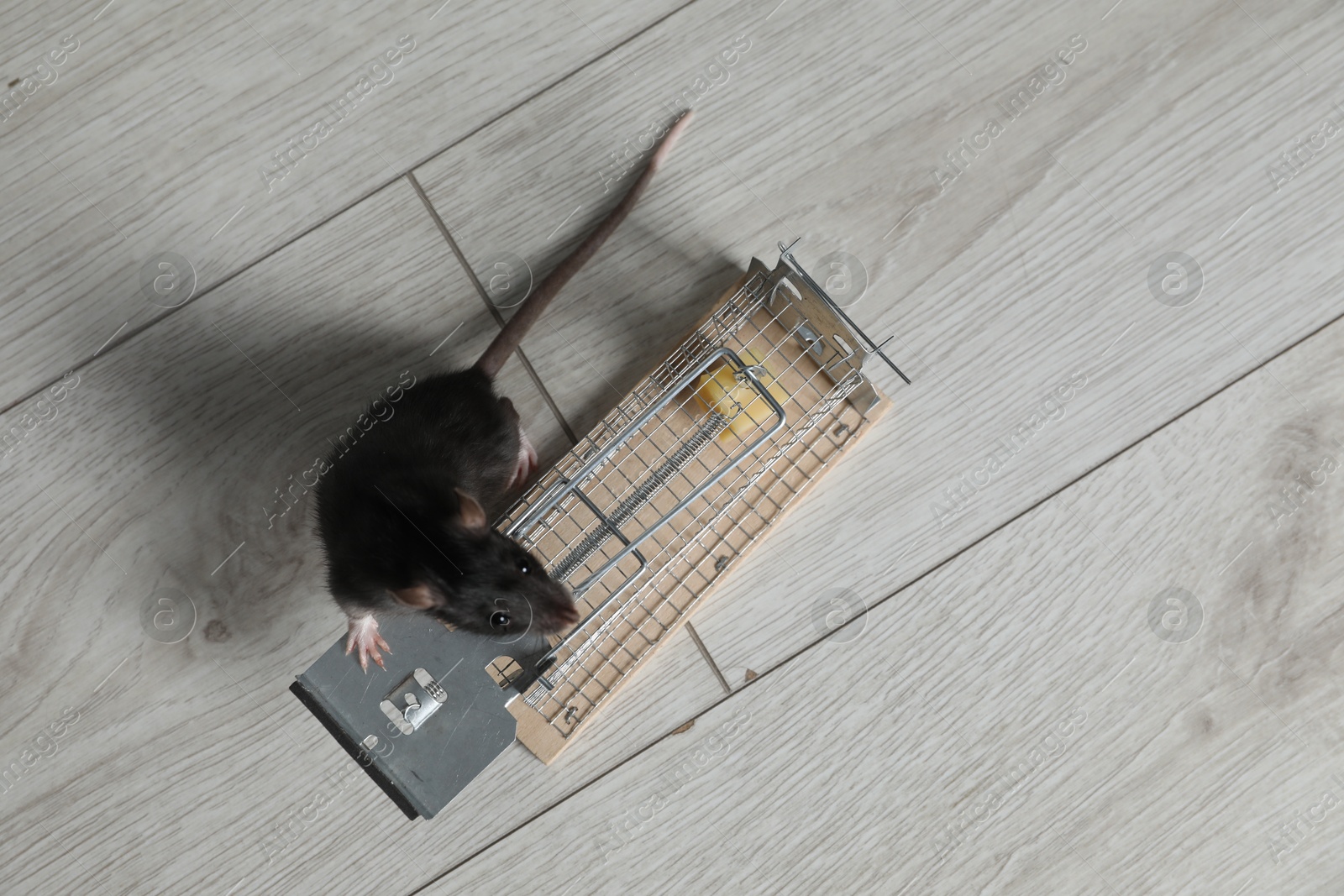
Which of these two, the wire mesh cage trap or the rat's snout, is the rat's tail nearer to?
the wire mesh cage trap

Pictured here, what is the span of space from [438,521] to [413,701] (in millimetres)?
193

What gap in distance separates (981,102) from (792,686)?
86 cm

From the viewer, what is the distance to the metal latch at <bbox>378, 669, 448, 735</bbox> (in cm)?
101

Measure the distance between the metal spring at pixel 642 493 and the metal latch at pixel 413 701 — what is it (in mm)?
179

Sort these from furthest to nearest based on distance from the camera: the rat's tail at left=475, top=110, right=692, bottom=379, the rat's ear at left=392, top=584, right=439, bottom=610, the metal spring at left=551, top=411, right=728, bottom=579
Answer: the rat's tail at left=475, top=110, right=692, bottom=379 < the metal spring at left=551, top=411, right=728, bottom=579 < the rat's ear at left=392, top=584, right=439, bottom=610

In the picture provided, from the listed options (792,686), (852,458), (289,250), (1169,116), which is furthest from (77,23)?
(1169,116)

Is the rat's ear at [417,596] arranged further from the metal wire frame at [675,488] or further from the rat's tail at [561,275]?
the rat's tail at [561,275]

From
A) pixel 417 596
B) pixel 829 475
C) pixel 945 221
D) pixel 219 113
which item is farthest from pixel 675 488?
pixel 219 113

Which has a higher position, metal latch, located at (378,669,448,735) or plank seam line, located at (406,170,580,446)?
plank seam line, located at (406,170,580,446)

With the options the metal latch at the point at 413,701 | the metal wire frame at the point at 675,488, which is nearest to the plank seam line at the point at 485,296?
the metal wire frame at the point at 675,488

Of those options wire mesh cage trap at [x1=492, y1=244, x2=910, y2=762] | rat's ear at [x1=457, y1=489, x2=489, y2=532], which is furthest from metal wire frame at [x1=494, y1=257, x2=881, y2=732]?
rat's ear at [x1=457, y1=489, x2=489, y2=532]

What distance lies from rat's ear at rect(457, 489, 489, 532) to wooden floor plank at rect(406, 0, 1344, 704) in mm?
308

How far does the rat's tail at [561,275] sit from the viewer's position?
121 cm

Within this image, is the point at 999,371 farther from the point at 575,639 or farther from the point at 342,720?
the point at 342,720
